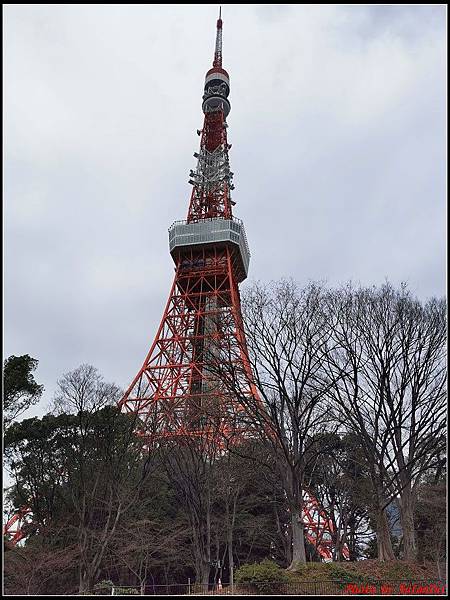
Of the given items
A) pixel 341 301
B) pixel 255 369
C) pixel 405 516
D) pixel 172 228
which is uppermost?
pixel 172 228

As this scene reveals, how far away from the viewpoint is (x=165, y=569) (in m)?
23.2

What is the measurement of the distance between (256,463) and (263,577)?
626 centimetres

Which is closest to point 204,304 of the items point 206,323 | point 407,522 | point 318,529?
point 206,323

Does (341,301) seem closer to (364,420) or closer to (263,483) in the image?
(364,420)

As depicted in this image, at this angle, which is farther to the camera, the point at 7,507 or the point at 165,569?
the point at 165,569

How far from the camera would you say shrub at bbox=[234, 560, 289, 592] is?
1261 cm

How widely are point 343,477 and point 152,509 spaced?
798 cm

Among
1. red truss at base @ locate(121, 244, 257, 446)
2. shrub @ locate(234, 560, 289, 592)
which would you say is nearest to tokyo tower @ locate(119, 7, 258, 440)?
red truss at base @ locate(121, 244, 257, 446)

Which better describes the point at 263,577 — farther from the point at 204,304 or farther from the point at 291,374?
the point at 204,304

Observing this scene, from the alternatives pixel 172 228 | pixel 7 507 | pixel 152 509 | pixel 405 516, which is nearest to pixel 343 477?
pixel 405 516

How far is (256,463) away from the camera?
19.0 meters

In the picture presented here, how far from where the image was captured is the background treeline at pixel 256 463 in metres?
15.1

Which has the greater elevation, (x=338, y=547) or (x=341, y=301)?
(x=341, y=301)

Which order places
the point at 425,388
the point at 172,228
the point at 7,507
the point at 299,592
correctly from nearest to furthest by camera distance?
the point at 299,592 < the point at 425,388 < the point at 7,507 < the point at 172,228
